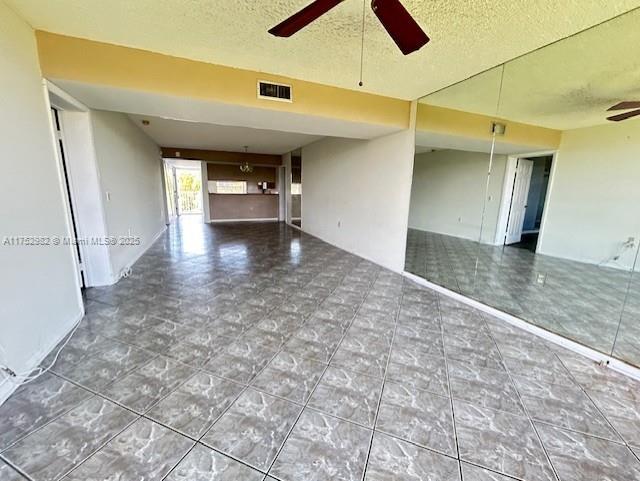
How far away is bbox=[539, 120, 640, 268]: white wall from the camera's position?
2623 mm

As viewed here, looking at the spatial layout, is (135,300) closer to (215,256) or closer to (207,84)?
(215,256)

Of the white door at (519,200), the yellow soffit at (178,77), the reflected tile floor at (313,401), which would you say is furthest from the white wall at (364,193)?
the white door at (519,200)

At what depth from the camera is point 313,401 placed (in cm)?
161

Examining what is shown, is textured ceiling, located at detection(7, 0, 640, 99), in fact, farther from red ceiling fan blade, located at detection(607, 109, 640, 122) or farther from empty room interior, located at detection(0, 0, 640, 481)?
red ceiling fan blade, located at detection(607, 109, 640, 122)

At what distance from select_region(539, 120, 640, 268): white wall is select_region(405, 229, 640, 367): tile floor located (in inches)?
9.6

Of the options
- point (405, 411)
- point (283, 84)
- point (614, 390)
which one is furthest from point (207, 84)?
point (614, 390)

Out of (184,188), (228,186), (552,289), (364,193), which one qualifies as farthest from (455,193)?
(184,188)

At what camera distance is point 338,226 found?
5.82m

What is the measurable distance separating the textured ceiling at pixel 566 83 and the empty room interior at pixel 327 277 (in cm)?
3

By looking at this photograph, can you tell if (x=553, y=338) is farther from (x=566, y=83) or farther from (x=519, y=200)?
(x=519, y=200)

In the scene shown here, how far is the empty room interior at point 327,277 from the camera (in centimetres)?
135

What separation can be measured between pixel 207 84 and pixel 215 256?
3006mm

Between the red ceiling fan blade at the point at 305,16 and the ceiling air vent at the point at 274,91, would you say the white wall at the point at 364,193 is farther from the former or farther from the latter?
the red ceiling fan blade at the point at 305,16

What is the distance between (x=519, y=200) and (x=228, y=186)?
28.4ft
